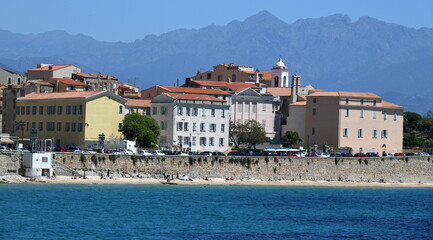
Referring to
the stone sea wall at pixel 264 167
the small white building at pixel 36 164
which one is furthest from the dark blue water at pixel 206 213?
the small white building at pixel 36 164

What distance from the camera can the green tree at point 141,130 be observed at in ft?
285

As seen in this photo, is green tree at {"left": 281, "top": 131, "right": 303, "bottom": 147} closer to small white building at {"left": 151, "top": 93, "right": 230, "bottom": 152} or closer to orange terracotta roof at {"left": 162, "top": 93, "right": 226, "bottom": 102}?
small white building at {"left": 151, "top": 93, "right": 230, "bottom": 152}

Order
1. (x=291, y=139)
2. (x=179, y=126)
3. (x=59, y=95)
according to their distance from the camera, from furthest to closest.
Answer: (x=291, y=139) < (x=179, y=126) < (x=59, y=95)

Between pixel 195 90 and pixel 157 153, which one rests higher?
pixel 195 90

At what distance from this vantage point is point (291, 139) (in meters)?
102

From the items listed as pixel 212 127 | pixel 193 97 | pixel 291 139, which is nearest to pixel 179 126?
pixel 193 97

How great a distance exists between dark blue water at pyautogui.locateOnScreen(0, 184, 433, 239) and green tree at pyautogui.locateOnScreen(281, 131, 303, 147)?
21.4 m

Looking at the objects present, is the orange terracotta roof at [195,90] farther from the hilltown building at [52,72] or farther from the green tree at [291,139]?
the hilltown building at [52,72]

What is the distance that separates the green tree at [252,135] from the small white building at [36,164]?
106 ft

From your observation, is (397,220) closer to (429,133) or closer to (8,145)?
(8,145)

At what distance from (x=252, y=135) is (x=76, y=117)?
22881mm

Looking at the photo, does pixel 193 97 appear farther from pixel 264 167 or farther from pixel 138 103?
pixel 264 167

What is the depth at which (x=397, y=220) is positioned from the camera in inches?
2354

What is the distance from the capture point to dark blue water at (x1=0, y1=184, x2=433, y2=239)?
48906mm
